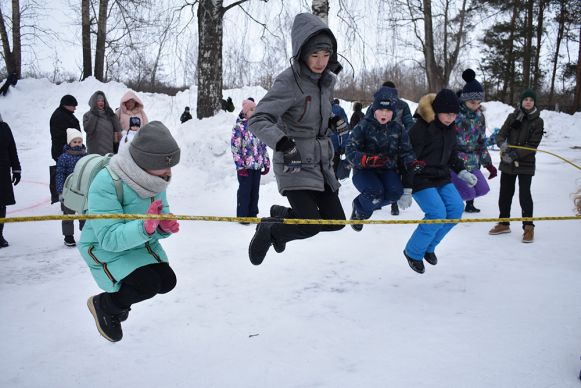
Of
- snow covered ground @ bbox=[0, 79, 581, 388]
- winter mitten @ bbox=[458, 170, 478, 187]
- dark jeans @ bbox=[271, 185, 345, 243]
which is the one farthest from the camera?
winter mitten @ bbox=[458, 170, 478, 187]

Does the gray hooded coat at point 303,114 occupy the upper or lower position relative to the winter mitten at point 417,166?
upper

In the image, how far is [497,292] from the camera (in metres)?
4.44

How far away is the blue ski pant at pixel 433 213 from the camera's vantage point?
4512 millimetres

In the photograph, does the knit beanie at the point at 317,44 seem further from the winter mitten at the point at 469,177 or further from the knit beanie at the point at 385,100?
the winter mitten at the point at 469,177

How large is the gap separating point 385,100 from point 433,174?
0.90 metres

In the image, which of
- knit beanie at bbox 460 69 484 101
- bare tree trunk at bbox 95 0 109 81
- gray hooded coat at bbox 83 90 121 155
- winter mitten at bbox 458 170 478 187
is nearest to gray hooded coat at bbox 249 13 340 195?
winter mitten at bbox 458 170 478 187

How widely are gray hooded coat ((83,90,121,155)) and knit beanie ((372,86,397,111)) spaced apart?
5.03 meters

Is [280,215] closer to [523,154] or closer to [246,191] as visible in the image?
[246,191]

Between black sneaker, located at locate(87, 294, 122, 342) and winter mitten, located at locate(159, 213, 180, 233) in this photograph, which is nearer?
winter mitten, located at locate(159, 213, 180, 233)

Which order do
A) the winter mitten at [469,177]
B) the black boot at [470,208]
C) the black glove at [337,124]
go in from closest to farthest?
the black glove at [337,124]
the winter mitten at [469,177]
the black boot at [470,208]

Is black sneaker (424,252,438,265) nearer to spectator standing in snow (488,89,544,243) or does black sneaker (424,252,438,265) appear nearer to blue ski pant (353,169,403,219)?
blue ski pant (353,169,403,219)

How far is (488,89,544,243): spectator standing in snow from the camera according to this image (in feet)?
20.8

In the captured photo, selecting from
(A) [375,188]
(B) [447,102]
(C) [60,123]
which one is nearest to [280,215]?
(A) [375,188]

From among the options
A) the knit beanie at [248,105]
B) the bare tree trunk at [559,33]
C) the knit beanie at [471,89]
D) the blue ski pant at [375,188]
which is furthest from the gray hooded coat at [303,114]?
the bare tree trunk at [559,33]
